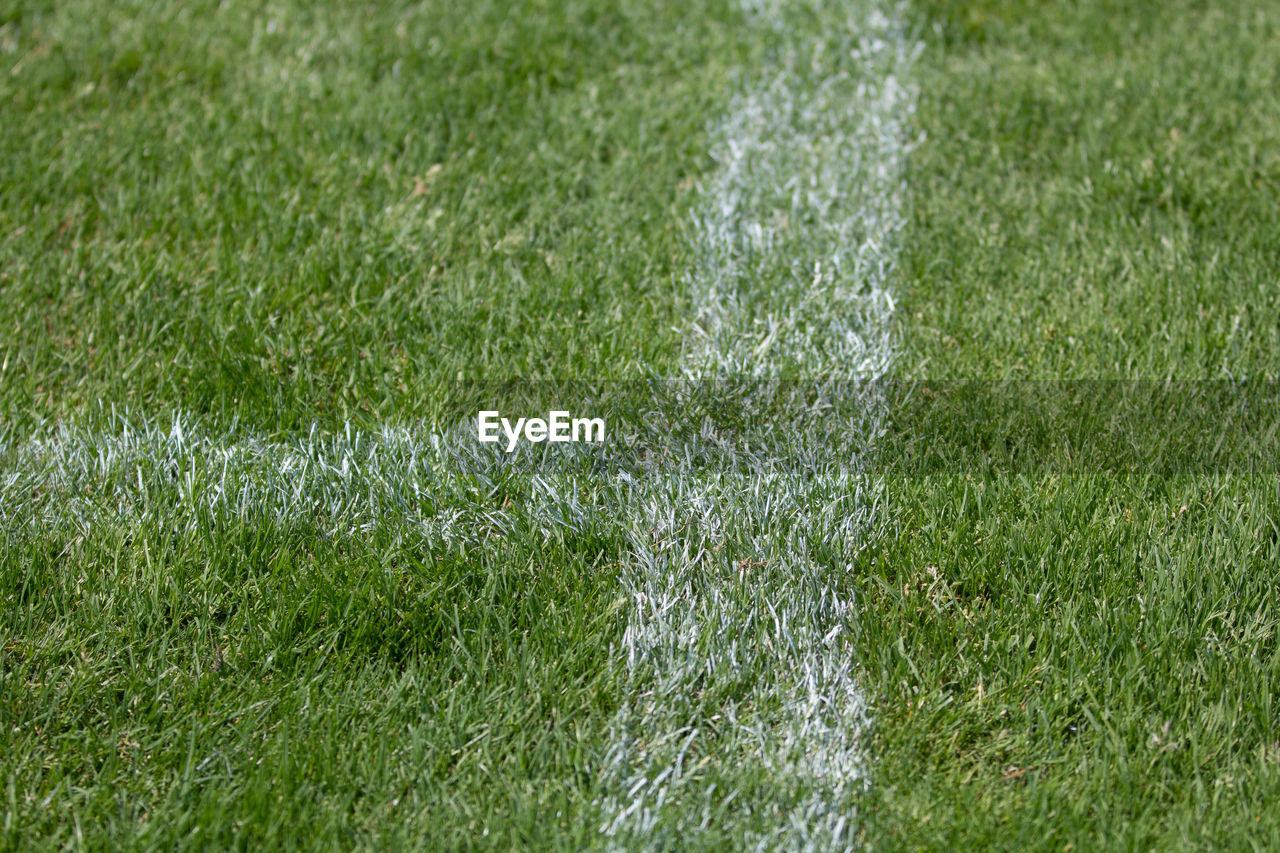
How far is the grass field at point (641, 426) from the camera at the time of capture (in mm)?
1838

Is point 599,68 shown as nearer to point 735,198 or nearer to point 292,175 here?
point 735,198

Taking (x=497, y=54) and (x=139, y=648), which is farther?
(x=497, y=54)

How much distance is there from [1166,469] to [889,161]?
142 centimetres

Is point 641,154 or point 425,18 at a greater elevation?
point 425,18

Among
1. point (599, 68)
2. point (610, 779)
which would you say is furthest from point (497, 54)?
point (610, 779)

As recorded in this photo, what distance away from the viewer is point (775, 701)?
76.4 inches

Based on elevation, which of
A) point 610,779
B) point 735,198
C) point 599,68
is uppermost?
point 599,68
